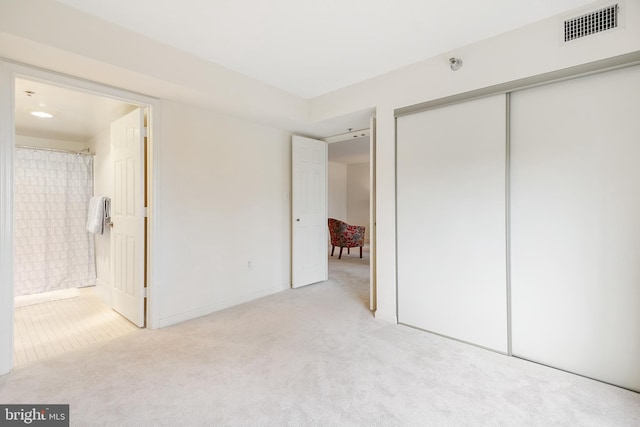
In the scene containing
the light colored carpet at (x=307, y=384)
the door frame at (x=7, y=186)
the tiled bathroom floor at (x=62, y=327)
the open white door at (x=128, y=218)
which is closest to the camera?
the light colored carpet at (x=307, y=384)

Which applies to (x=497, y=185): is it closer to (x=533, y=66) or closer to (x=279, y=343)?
(x=533, y=66)

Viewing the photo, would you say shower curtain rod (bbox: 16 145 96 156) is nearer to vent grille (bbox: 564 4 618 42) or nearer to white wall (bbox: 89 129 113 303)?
white wall (bbox: 89 129 113 303)

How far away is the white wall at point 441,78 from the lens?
1.85 metres

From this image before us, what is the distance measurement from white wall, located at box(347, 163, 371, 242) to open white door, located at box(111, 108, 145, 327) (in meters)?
6.39

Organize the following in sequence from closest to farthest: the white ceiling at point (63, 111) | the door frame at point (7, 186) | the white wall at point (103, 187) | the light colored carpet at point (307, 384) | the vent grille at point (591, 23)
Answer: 1. the light colored carpet at point (307, 384)
2. the vent grille at point (591, 23)
3. the door frame at point (7, 186)
4. the white ceiling at point (63, 111)
5. the white wall at point (103, 187)

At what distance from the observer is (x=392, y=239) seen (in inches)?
114

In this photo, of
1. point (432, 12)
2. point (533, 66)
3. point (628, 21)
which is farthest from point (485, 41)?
point (628, 21)

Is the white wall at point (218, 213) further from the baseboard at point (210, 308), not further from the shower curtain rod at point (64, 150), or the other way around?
the shower curtain rod at point (64, 150)

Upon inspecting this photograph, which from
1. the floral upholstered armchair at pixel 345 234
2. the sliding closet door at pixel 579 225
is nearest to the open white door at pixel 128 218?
the sliding closet door at pixel 579 225

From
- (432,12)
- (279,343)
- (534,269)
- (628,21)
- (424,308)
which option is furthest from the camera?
(424,308)

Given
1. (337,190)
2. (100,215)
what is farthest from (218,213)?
(337,190)

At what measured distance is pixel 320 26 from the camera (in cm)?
212

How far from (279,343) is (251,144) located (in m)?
2.27

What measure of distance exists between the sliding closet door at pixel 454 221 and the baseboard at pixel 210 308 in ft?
5.69
